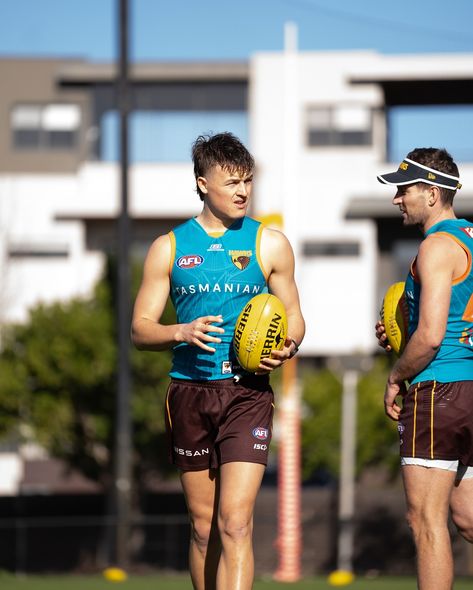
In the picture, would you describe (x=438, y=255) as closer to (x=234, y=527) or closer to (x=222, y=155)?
(x=222, y=155)

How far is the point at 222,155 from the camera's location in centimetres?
566

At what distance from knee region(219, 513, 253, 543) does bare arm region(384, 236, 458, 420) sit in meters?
1.03

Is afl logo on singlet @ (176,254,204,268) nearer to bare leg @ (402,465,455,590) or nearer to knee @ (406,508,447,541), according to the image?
bare leg @ (402,465,455,590)

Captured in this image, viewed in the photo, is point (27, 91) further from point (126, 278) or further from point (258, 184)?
point (126, 278)

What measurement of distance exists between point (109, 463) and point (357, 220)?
14.3 meters

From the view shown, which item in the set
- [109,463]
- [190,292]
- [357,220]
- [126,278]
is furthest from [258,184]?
[190,292]

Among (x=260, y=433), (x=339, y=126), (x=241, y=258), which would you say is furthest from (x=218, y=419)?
(x=339, y=126)

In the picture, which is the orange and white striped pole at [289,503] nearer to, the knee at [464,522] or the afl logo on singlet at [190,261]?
the knee at [464,522]

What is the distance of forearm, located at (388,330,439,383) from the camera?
5.33 metres

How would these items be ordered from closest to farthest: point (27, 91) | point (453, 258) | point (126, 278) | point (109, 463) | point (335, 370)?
point (453, 258), point (126, 278), point (109, 463), point (335, 370), point (27, 91)

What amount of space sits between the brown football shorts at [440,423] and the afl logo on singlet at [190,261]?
1198 millimetres

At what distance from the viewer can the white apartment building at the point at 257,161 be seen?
35250 millimetres

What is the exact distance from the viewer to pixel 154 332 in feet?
18.4

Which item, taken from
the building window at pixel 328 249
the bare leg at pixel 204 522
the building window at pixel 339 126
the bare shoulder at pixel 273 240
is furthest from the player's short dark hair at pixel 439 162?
the building window at pixel 339 126
